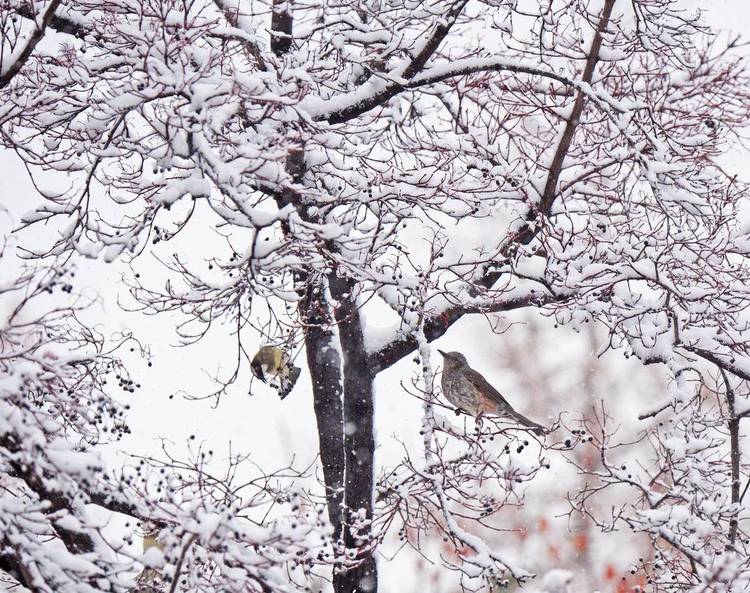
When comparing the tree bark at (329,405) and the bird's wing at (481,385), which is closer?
the bird's wing at (481,385)

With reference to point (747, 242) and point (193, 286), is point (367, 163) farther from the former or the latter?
point (747, 242)

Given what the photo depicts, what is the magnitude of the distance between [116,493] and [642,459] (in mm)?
22049

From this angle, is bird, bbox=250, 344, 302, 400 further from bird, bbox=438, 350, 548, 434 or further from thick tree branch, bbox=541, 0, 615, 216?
thick tree branch, bbox=541, 0, 615, 216

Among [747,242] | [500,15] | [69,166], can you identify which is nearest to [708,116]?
[747,242]

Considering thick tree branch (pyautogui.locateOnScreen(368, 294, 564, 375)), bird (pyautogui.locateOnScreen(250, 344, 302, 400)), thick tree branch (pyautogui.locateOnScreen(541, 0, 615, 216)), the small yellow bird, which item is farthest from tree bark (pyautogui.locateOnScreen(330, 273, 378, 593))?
the small yellow bird

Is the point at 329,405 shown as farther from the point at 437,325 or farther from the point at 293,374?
the point at 437,325

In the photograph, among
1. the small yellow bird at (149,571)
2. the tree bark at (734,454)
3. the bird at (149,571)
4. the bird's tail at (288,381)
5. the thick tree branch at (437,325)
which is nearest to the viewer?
the bird at (149,571)

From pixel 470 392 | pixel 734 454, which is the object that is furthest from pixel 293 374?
pixel 734 454

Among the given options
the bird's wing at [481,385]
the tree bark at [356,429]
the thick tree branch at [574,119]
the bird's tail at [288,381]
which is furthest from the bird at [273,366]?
the thick tree branch at [574,119]

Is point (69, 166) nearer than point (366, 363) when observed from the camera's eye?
Yes

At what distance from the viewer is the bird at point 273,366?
22.0ft

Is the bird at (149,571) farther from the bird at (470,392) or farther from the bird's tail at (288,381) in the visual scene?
the bird at (470,392)

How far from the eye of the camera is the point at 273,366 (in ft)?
22.1

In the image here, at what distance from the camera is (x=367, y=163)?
734 centimetres
